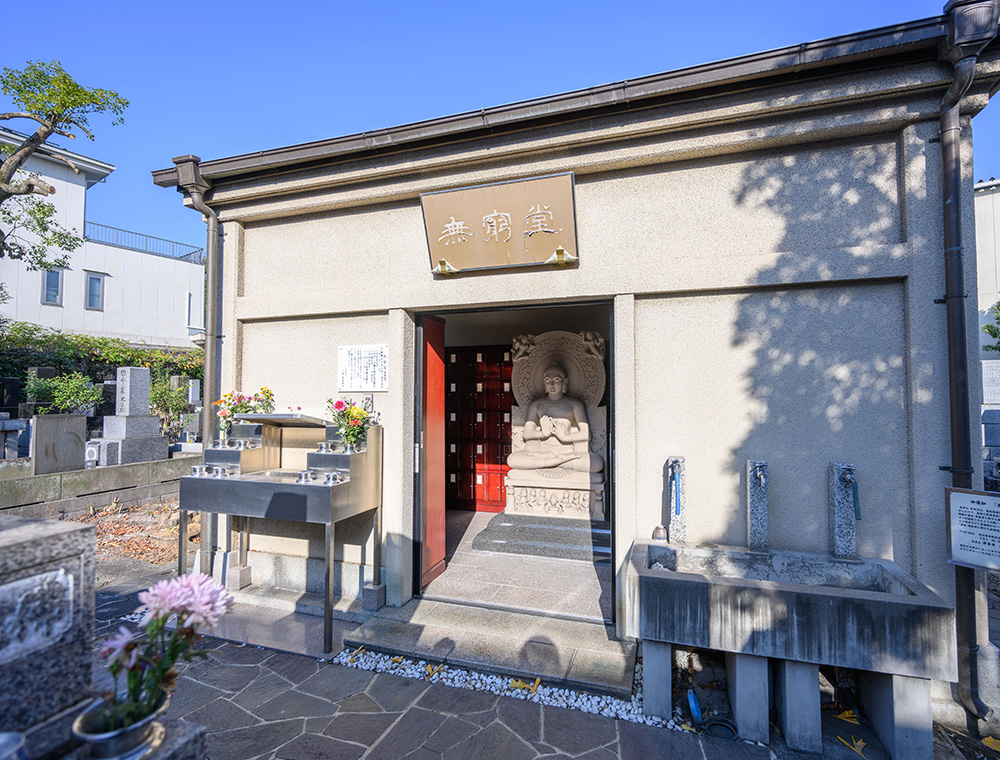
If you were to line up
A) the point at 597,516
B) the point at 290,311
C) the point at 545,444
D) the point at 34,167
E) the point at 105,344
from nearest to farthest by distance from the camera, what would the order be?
the point at 290,311 < the point at 597,516 < the point at 545,444 < the point at 105,344 < the point at 34,167

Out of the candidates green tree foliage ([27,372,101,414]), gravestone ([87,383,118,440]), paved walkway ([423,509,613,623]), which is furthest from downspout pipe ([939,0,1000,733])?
green tree foliage ([27,372,101,414])

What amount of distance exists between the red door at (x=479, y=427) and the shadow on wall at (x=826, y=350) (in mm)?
5252

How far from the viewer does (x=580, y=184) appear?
4.38m

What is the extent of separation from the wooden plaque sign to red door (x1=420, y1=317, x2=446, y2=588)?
907 millimetres

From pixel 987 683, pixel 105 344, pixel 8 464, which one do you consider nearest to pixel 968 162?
pixel 987 683

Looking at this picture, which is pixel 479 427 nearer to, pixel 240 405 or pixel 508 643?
pixel 240 405

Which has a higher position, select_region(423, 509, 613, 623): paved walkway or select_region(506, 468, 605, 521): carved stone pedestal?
select_region(506, 468, 605, 521): carved stone pedestal

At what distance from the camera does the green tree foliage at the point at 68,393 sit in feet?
31.9

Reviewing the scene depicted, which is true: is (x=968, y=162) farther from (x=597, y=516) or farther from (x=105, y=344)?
(x=105, y=344)

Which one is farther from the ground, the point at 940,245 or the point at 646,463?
the point at 940,245

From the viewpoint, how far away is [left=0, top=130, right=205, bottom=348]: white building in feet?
60.1

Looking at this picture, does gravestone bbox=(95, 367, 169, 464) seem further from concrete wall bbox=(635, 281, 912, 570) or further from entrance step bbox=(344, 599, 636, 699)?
concrete wall bbox=(635, 281, 912, 570)

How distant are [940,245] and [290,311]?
5.68m

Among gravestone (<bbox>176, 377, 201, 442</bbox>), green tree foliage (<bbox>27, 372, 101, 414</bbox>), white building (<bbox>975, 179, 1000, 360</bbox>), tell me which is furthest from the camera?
white building (<bbox>975, 179, 1000, 360</bbox>)
